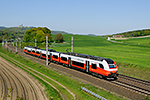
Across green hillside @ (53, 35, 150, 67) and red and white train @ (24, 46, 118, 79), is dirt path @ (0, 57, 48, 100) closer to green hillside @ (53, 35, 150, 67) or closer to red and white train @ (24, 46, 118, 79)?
red and white train @ (24, 46, 118, 79)

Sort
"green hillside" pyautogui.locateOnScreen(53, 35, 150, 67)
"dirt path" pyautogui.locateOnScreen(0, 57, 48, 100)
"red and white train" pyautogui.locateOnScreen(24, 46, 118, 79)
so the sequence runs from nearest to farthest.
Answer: "dirt path" pyautogui.locateOnScreen(0, 57, 48, 100) → "red and white train" pyautogui.locateOnScreen(24, 46, 118, 79) → "green hillside" pyautogui.locateOnScreen(53, 35, 150, 67)

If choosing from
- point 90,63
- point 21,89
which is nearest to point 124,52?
point 90,63

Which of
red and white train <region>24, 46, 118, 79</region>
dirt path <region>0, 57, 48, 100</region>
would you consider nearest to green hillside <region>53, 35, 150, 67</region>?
red and white train <region>24, 46, 118, 79</region>

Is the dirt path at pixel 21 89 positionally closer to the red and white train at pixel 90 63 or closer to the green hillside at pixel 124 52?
the red and white train at pixel 90 63

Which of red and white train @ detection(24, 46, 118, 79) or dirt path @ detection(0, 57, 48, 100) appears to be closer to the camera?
dirt path @ detection(0, 57, 48, 100)

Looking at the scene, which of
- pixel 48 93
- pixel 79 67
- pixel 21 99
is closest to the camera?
pixel 21 99

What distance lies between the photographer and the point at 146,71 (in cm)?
2405

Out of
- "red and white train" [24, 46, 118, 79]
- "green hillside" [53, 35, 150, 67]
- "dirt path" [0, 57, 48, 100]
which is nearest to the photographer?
"dirt path" [0, 57, 48, 100]

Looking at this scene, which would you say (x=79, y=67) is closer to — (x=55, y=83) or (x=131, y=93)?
(x=55, y=83)

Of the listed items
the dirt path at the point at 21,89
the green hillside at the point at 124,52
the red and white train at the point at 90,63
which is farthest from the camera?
the green hillside at the point at 124,52

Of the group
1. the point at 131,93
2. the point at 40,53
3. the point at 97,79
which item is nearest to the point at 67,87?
the point at 97,79

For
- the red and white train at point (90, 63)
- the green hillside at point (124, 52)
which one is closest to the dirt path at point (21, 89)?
the red and white train at point (90, 63)

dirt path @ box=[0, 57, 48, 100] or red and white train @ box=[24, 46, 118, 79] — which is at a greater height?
red and white train @ box=[24, 46, 118, 79]

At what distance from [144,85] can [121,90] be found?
4435 millimetres
